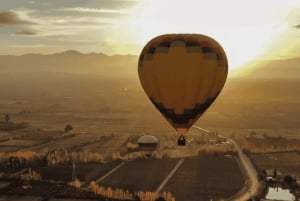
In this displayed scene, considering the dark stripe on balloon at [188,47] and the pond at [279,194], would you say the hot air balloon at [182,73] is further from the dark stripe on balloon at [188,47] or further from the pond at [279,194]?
the pond at [279,194]

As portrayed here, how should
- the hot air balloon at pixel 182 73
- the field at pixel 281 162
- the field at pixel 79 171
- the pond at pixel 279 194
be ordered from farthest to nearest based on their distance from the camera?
the field at pixel 281 162 → the field at pixel 79 171 → the pond at pixel 279 194 → the hot air balloon at pixel 182 73

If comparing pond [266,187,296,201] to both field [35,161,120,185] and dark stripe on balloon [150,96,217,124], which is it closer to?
field [35,161,120,185]

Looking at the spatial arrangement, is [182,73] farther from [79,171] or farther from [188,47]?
[79,171]

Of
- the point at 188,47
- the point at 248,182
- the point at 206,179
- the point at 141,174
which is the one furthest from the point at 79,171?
the point at 188,47

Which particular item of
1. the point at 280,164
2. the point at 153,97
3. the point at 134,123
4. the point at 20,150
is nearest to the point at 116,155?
the point at 20,150

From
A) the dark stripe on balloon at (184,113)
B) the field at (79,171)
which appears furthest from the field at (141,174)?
the dark stripe on balloon at (184,113)

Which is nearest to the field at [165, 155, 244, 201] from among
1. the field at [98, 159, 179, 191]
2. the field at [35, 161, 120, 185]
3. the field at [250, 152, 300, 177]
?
the field at [98, 159, 179, 191]
